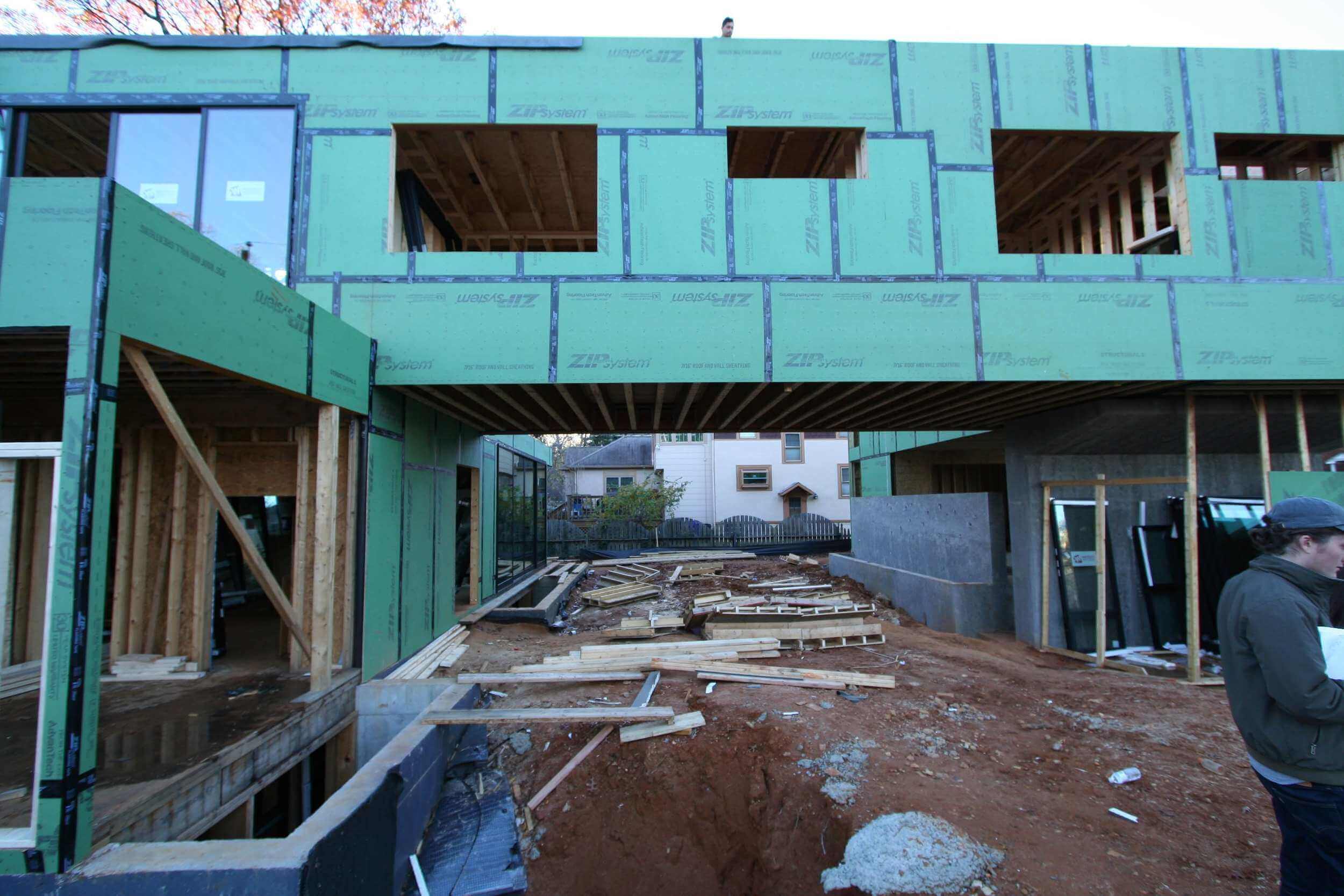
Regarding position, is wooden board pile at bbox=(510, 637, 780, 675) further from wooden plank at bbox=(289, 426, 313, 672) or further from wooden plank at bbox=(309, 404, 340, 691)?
wooden plank at bbox=(289, 426, 313, 672)

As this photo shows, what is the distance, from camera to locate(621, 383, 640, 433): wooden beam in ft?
27.5

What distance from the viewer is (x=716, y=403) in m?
9.29

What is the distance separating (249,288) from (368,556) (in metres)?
3.24

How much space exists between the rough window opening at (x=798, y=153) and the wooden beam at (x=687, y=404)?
3527mm

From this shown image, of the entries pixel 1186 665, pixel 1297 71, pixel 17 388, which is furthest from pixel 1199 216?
pixel 17 388

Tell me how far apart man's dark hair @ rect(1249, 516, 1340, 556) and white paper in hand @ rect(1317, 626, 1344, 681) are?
322 mm

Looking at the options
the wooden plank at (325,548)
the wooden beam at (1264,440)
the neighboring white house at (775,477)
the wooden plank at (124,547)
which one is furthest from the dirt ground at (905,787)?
the neighboring white house at (775,477)

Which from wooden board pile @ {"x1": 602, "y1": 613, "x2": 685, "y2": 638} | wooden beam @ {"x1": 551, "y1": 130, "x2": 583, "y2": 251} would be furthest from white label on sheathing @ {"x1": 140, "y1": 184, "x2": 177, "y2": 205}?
wooden board pile @ {"x1": 602, "y1": 613, "x2": 685, "y2": 638}

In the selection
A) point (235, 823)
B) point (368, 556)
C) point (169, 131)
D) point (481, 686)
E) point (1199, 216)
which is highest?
point (169, 131)

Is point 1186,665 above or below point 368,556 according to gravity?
below

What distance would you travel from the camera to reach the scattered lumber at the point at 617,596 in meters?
13.8

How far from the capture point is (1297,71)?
862 centimetres

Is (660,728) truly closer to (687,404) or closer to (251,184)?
(687,404)

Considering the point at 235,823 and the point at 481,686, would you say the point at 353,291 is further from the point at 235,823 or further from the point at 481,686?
the point at 235,823
